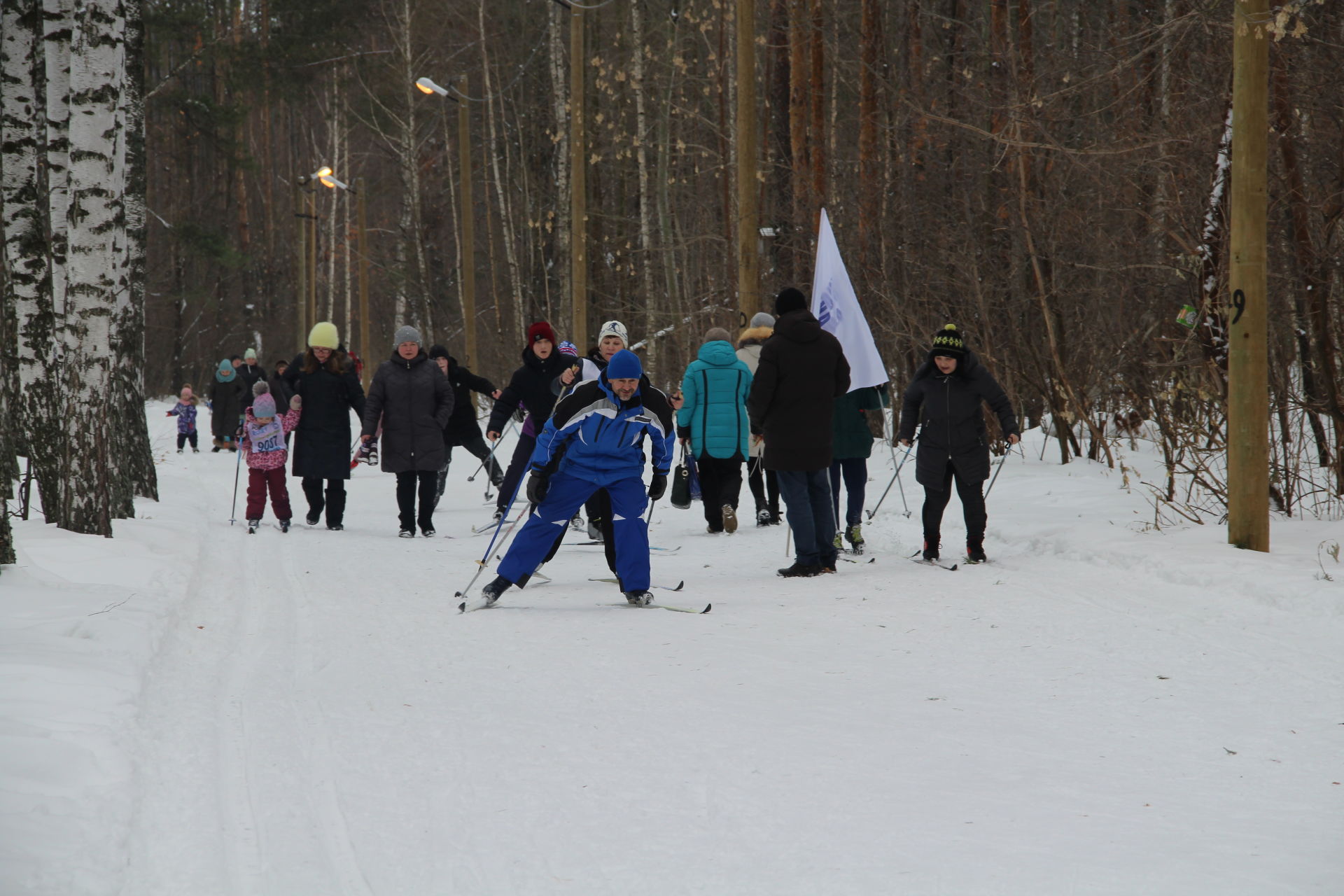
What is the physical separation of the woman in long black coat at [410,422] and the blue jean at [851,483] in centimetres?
399

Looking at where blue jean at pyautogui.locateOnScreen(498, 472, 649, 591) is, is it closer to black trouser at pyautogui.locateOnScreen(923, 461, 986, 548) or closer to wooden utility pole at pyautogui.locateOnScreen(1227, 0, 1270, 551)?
black trouser at pyautogui.locateOnScreen(923, 461, 986, 548)

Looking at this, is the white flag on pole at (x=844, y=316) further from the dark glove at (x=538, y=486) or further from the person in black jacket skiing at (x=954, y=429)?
the dark glove at (x=538, y=486)

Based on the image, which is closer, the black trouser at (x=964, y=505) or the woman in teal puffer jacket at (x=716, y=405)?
the black trouser at (x=964, y=505)

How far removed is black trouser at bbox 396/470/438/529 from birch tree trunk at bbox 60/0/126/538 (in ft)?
9.25

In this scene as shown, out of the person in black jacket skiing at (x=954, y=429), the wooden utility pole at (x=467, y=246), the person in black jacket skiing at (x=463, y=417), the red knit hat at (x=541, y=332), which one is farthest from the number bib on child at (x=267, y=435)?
the wooden utility pole at (x=467, y=246)

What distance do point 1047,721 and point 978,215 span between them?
37.2 ft

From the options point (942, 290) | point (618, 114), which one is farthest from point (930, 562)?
point (618, 114)

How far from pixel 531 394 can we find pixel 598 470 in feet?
14.7

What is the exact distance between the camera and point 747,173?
15.1 m

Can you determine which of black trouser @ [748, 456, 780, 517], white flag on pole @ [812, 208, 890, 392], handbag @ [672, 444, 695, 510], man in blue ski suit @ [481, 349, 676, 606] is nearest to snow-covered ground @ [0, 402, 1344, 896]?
man in blue ski suit @ [481, 349, 676, 606]

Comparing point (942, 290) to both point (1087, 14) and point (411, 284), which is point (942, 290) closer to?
point (1087, 14)

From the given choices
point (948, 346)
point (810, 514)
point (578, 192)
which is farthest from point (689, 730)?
point (578, 192)

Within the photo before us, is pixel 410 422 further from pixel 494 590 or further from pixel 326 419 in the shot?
pixel 494 590

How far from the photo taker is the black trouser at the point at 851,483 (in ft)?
34.3
